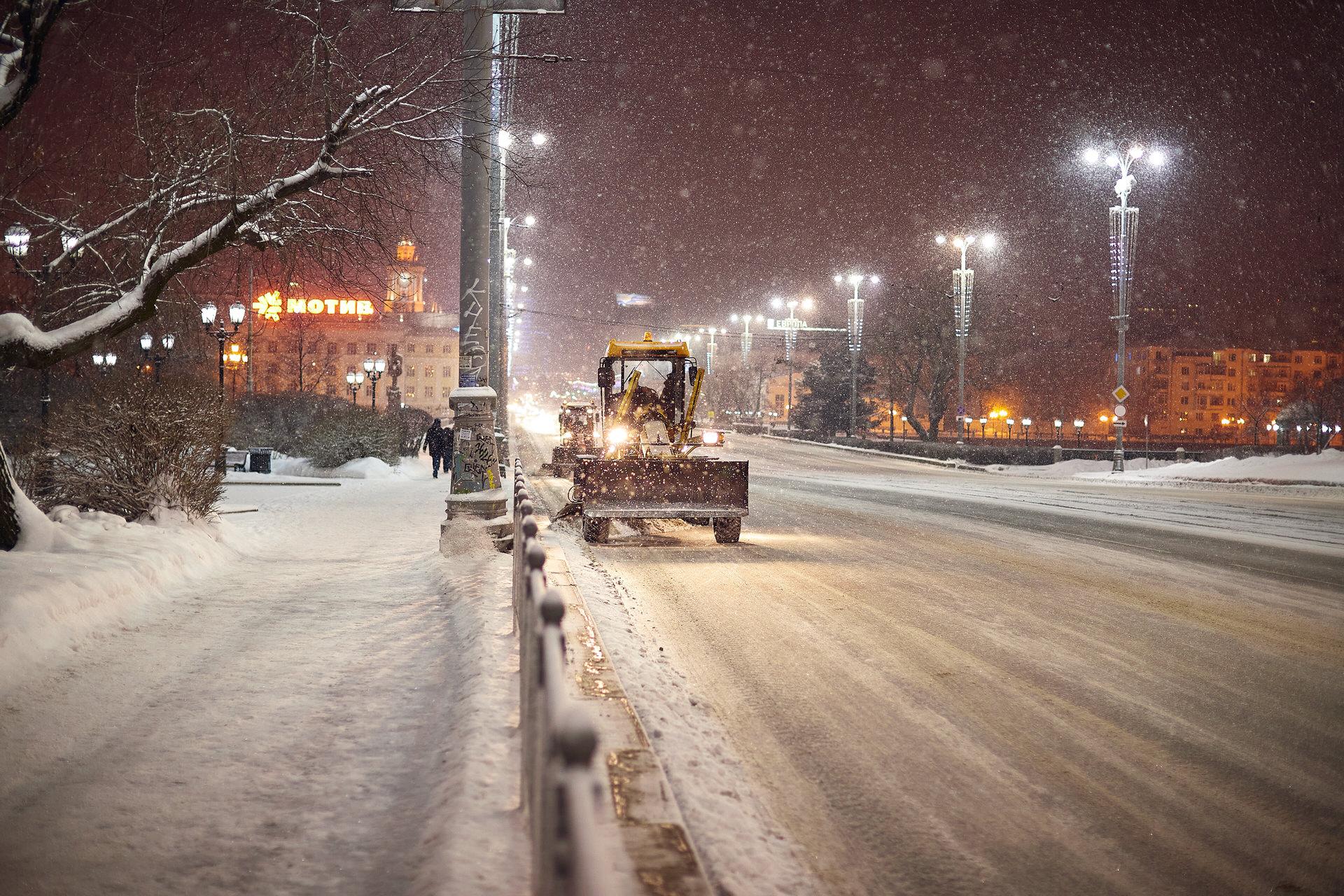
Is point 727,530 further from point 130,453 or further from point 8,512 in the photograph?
point 8,512

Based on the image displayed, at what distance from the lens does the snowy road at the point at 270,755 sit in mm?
4371

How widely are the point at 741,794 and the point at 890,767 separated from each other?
96 centimetres

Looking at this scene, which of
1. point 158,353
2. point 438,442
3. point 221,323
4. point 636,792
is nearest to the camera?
point 636,792

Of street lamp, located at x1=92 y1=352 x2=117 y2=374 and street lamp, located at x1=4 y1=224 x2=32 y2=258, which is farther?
street lamp, located at x1=92 y1=352 x2=117 y2=374

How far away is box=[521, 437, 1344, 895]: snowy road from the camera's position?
15.1ft

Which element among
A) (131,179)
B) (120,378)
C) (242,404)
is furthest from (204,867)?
(242,404)

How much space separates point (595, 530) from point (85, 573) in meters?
7.56

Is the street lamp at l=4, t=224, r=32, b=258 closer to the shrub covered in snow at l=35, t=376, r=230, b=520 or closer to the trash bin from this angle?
the shrub covered in snow at l=35, t=376, r=230, b=520

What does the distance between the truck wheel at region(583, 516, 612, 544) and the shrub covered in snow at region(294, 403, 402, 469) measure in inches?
704

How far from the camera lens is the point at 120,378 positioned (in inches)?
558

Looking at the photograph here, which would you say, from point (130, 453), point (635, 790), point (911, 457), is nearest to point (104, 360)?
point (130, 453)

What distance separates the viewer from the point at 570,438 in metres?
35.3

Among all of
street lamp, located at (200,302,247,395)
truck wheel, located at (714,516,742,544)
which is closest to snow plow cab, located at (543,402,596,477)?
street lamp, located at (200,302,247,395)

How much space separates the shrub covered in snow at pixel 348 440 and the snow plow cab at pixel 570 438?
204 inches
